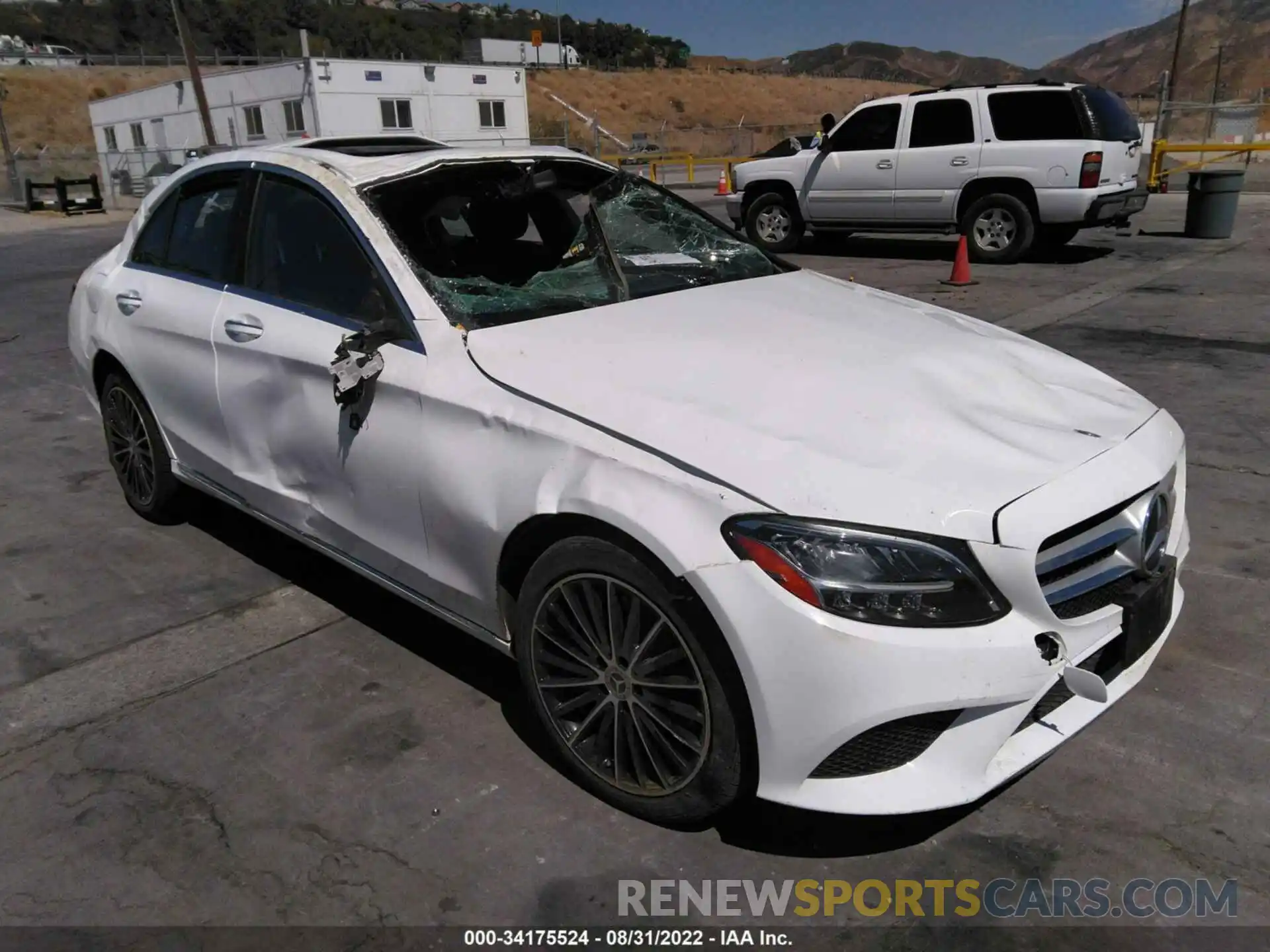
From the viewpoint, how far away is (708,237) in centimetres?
404

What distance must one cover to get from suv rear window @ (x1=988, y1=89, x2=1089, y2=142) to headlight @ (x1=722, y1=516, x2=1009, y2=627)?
35.4ft

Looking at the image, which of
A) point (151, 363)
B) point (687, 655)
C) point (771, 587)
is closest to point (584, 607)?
point (687, 655)

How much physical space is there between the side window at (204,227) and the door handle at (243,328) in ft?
0.97

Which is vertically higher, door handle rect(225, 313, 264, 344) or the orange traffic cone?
door handle rect(225, 313, 264, 344)

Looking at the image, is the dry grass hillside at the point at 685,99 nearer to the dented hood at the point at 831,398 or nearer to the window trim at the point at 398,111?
the window trim at the point at 398,111

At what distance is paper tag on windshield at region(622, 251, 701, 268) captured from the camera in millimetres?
3672

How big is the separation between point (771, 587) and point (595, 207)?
7.26 ft

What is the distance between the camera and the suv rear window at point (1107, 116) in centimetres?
1122

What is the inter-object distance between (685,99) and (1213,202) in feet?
289

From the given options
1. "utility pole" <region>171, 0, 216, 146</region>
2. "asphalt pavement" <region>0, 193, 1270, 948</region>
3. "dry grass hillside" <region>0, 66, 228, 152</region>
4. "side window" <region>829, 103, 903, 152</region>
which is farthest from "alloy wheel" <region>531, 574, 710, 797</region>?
"dry grass hillside" <region>0, 66, 228, 152</region>

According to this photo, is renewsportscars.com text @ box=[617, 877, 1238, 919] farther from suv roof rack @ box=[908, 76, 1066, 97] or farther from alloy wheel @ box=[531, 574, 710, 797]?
suv roof rack @ box=[908, 76, 1066, 97]

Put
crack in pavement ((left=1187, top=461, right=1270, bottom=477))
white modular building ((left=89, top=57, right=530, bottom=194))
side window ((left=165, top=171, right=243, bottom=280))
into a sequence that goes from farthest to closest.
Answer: white modular building ((left=89, top=57, right=530, bottom=194)) < crack in pavement ((left=1187, top=461, right=1270, bottom=477)) < side window ((left=165, top=171, right=243, bottom=280))

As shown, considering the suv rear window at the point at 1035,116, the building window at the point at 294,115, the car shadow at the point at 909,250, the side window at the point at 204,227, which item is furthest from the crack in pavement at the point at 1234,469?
the building window at the point at 294,115

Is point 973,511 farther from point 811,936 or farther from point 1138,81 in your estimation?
point 1138,81
